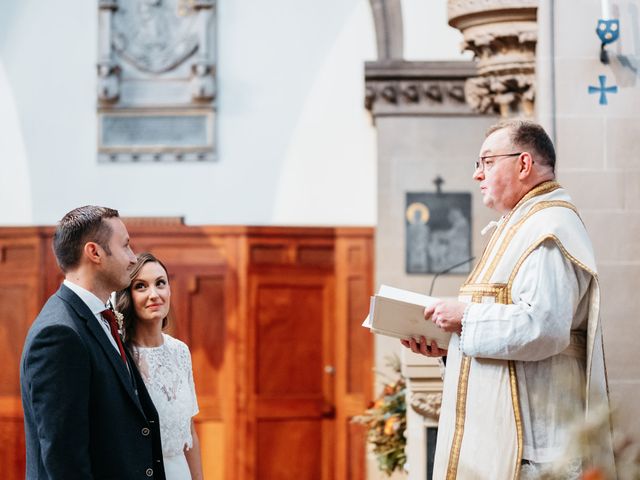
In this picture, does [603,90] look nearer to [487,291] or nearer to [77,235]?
[487,291]

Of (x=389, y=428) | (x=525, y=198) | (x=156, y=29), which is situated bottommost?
(x=389, y=428)

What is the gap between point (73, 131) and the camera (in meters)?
8.71

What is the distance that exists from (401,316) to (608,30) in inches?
70.3

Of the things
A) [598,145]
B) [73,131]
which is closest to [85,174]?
[73,131]

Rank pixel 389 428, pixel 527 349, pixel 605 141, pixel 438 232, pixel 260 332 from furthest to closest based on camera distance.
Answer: pixel 260 332, pixel 438 232, pixel 389 428, pixel 605 141, pixel 527 349

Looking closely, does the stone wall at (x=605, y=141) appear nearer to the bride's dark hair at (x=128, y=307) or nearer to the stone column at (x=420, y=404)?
the stone column at (x=420, y=404)

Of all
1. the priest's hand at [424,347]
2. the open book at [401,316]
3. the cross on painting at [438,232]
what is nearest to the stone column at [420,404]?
the priest's hand at [424,347]

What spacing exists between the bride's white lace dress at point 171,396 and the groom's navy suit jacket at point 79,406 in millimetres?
462

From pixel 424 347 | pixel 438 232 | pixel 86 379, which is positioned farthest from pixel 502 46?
pixel 86 379

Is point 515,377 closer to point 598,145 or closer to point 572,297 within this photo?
point 572,297

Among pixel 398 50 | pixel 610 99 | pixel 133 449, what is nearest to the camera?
pixel 133 449

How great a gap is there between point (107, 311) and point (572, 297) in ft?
3.78

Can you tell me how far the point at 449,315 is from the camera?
2861 millimetres

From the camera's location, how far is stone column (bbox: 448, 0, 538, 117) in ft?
16.9
